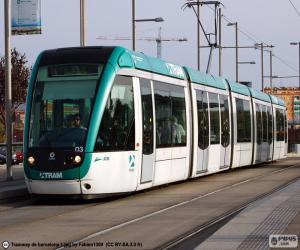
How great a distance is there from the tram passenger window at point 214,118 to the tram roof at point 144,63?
2655mm

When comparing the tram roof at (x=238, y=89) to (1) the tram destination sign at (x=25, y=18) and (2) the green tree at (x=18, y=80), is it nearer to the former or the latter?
(1) the tram destination sign at (x=25, y=18)

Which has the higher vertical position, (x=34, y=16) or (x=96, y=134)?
(x=34, y=16)

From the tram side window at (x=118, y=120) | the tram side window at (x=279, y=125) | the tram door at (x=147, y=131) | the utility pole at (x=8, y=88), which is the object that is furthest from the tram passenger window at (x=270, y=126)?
the tram side window at (x=118, y=120)

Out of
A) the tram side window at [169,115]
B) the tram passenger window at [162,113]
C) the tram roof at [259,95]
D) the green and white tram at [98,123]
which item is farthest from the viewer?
the tram roof at [259,95]

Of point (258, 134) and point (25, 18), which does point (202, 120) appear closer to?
point (25, 18)

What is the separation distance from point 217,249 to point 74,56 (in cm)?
Result: 733

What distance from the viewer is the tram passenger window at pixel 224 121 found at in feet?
75.4

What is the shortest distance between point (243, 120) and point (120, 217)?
14.7 meters

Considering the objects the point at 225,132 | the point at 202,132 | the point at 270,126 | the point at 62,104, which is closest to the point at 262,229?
the point at 62,104

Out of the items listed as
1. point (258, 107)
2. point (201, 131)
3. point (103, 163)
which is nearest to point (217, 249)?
point (103, 163)

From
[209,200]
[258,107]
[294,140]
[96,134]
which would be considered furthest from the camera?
[294,140]

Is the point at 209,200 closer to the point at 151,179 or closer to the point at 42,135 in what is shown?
the point at 151,179

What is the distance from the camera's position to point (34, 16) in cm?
2134

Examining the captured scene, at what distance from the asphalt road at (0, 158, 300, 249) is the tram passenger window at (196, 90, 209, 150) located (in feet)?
5.18
